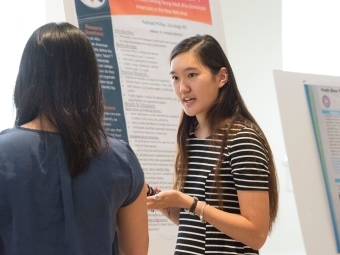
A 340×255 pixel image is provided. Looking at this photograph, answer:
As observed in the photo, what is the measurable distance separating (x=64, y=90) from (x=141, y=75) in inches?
43.9

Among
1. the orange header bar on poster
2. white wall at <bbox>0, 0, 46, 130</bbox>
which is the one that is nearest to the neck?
the orange header bar on poster

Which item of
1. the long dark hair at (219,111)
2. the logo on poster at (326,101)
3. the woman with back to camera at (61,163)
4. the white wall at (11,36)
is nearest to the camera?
the woman with back to camera at (61,163)

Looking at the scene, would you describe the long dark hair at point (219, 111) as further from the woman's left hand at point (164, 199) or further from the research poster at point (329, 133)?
the research poster at point (329, 133)

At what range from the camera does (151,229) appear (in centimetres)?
228

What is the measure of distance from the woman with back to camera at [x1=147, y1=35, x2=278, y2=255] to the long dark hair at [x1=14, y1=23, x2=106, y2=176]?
463mm

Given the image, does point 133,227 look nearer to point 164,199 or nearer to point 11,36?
point 164,199

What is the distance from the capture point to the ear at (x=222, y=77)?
1.86m

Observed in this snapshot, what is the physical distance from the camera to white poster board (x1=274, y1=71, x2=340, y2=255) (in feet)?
6.74

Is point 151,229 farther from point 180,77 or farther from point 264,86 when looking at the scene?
point 264,86

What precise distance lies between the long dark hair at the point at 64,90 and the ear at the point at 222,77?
63cm

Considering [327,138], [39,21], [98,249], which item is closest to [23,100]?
[98,249]

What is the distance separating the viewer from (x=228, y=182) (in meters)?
1.73

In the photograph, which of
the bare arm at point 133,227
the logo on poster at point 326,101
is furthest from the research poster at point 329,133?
the bare arm at point 133,227

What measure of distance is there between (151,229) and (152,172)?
0.73 feet
